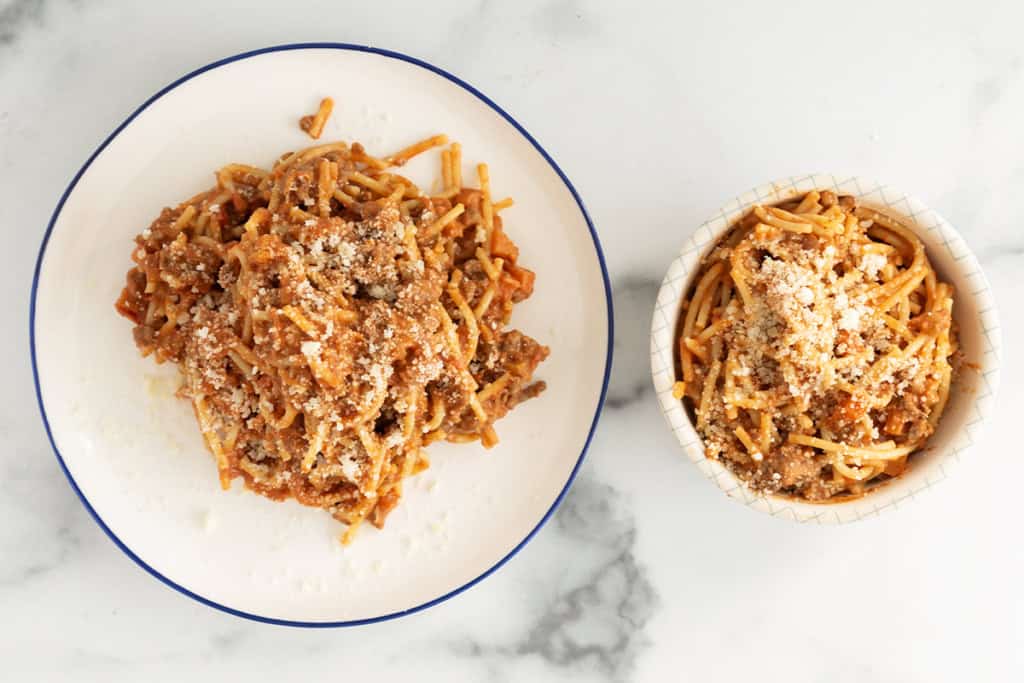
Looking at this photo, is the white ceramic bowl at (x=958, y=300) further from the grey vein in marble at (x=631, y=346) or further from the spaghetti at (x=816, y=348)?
the grey vein in marble at (x=631, y=346)

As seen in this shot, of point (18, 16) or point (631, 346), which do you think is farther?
point (631, 346)

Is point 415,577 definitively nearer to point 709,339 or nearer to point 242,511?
point 242,511

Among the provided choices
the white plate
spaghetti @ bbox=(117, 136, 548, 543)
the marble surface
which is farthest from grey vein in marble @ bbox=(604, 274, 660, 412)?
spaghetti @ bbox=(117, 136, 548, 543)

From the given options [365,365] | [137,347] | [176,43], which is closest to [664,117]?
[365,365]

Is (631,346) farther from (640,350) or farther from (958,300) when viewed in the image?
(958,300)

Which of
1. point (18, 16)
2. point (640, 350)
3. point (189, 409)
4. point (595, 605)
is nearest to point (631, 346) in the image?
point (640, 350)

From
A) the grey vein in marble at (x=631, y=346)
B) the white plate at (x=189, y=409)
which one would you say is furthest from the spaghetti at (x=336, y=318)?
the grey vein in marble at (x=631, y=346)
